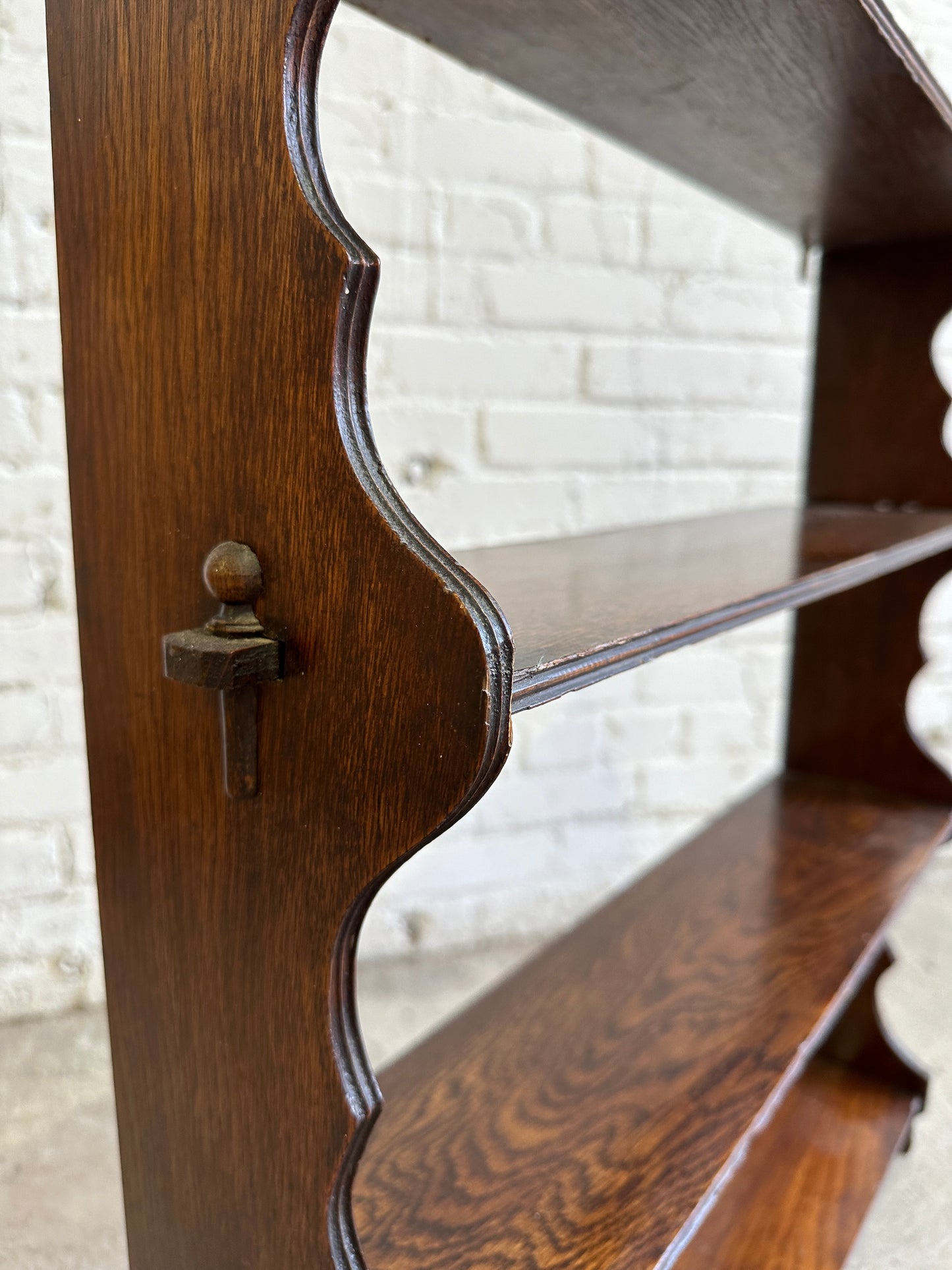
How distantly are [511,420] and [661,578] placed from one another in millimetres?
741

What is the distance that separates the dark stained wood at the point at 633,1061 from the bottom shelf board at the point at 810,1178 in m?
0.31

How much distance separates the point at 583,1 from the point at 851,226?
66cm

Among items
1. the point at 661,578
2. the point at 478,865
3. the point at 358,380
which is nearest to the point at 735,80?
the point at 661,578

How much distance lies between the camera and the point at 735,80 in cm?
72

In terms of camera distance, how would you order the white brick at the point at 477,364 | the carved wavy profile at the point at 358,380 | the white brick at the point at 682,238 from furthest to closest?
the white brick at the point at 682,238 → the white brick at the point at 477,364 → the carved wavy profile at the point at 358,380

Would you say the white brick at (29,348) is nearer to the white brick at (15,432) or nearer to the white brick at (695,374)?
the white brick at (15,432)

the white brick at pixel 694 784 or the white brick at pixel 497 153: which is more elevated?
the white brick at pixel 497 153

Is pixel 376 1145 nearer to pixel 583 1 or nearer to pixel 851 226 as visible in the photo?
pixel 583 1

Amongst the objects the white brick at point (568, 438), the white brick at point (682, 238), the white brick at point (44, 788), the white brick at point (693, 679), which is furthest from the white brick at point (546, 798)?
the white brick at point (682, 238)

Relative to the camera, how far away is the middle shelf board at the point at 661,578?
509 millimetres

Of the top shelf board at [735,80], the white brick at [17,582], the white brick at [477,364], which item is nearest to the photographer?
the top shelf board at [735,80]

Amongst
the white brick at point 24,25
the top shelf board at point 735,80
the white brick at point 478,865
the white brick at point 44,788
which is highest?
the white brick at point 24,25

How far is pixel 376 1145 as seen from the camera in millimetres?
774

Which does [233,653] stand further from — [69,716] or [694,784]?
[694,784]
